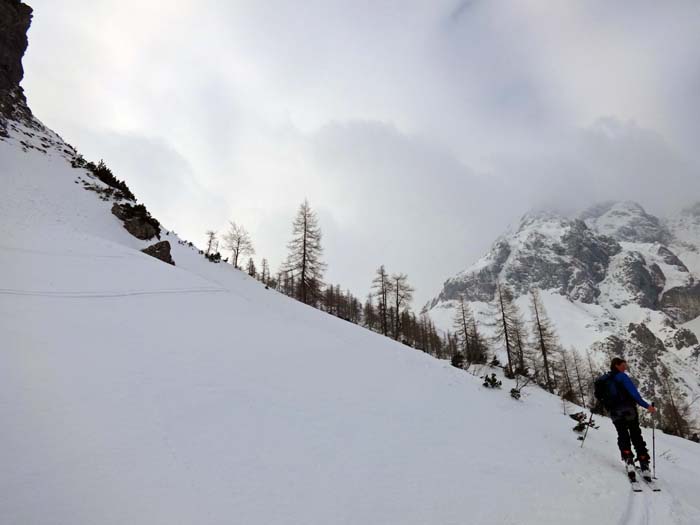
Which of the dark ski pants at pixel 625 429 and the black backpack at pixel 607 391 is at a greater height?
the black backpack at pixel 607 391

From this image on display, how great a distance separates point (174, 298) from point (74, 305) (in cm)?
269

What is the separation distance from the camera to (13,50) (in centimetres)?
2414

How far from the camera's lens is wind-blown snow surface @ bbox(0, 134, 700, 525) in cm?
274

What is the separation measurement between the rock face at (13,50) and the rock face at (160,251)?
16.0 metres

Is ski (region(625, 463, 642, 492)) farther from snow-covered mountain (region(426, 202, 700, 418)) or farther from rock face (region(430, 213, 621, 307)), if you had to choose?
rock face (region(430, 213, 621, 307))

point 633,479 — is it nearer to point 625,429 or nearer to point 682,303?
point 625,429

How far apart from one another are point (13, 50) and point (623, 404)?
4061 cm

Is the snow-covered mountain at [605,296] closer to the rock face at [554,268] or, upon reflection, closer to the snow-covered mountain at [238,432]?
the rock face at [554,268]

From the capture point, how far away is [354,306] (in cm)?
6781

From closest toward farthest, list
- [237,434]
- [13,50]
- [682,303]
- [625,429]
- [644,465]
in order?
[237,434]
[644,465]
[625,429]
[13,50]
[682,303]

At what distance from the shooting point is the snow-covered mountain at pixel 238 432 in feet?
9.02

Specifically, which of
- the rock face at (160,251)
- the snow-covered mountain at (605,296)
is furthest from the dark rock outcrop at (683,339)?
the rock face at (160,251)

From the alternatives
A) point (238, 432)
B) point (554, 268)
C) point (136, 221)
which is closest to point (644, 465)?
point (238, 432)

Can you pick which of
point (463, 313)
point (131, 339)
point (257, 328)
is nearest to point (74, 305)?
point (131, 339)
